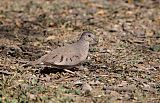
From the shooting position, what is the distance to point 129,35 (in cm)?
1121

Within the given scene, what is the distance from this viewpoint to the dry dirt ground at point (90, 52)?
22.9ft

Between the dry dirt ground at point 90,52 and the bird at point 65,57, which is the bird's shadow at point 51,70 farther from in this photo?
the bird at point 65,57

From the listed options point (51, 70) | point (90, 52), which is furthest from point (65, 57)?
point (90, 52)

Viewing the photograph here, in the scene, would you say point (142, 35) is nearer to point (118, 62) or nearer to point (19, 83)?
point (118, 62)

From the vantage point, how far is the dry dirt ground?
→ 697 cm

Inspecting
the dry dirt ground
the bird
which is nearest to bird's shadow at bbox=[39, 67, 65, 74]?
the dry dirt ground

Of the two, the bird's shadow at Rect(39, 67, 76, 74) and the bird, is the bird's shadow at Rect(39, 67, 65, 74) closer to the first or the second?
the bird's shadow at Rect(39, 67, 76, 74)

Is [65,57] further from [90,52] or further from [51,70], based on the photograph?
[90,52]

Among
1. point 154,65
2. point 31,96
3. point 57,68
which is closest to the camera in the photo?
point 31,96

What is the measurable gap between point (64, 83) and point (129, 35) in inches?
158

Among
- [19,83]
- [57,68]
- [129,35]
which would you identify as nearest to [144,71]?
[57,68]

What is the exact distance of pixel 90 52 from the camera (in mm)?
9500

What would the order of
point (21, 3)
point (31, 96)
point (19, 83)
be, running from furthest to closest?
point (21, 3), point (19, 83), point (31, 96)

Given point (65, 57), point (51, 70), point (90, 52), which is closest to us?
point (65, 57)
